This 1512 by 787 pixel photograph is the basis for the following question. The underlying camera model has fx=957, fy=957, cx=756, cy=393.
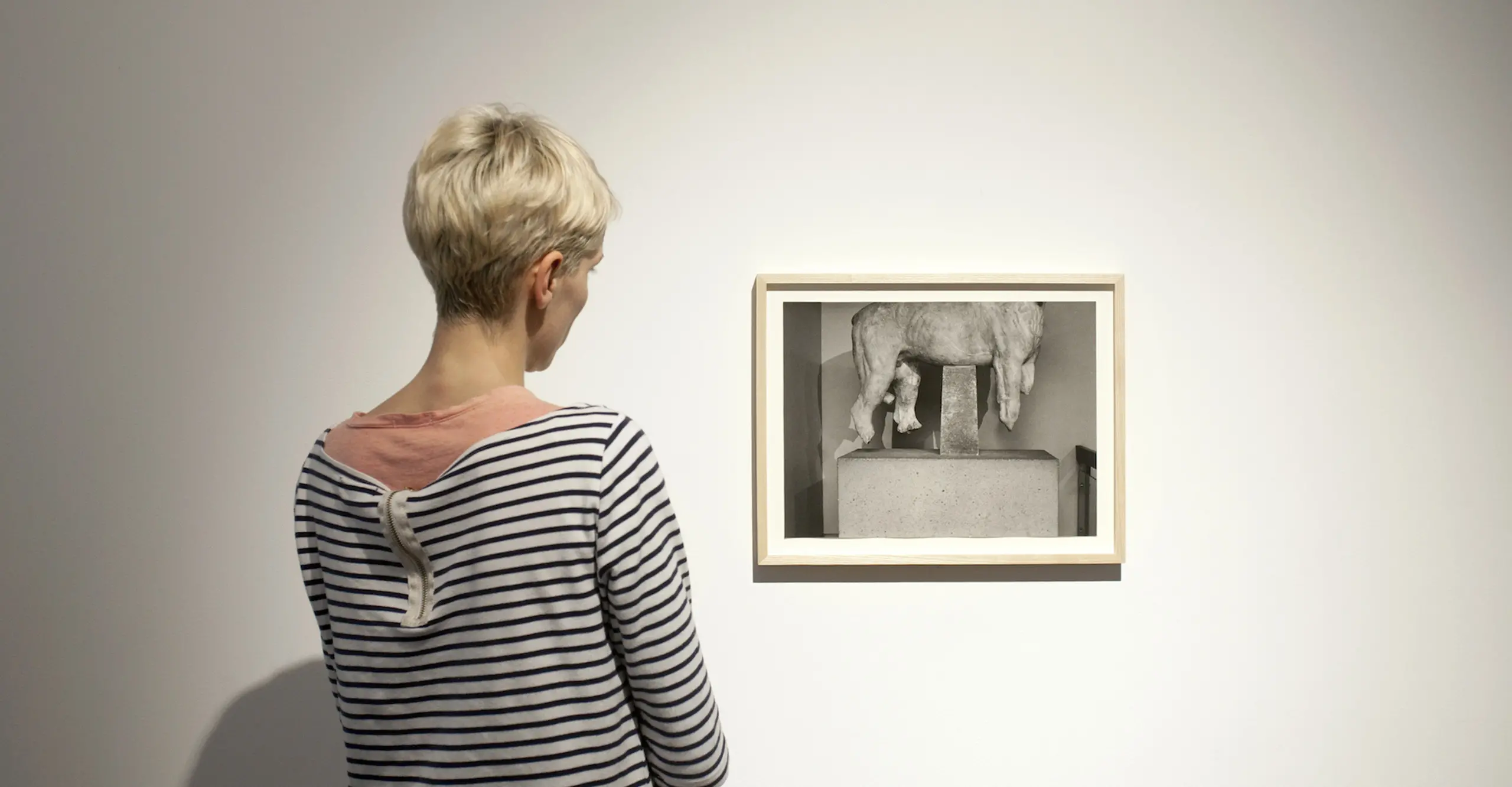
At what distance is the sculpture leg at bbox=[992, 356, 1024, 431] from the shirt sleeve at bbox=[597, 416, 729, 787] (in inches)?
28.7

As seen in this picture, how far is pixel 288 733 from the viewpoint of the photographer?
1.43 m

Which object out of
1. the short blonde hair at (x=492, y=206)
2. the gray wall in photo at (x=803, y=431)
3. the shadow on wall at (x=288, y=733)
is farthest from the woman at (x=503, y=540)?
the shadow on wall at (x=288, y=733)

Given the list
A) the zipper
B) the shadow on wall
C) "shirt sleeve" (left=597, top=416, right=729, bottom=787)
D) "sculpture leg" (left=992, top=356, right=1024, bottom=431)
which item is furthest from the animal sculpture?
the shadow on wall

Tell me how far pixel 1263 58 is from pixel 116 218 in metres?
1.71

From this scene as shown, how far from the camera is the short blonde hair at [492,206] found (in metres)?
0.73

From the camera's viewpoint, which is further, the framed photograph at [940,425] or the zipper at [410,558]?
the framed photograph at [940,425]

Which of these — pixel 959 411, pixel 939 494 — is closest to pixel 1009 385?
pixel 959 411

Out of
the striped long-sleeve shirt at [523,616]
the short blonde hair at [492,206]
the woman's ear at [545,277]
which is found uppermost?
the short blonde hair at [492,206]

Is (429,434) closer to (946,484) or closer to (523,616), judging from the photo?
(523,616)

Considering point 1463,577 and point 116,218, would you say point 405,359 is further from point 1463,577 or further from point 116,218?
point 1463,577

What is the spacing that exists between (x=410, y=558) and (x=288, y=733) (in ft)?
2.94

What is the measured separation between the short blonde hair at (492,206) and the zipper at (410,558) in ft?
0.50

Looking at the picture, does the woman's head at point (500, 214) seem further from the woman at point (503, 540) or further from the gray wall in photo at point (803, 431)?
the gray wall in photo at point (803, 431)

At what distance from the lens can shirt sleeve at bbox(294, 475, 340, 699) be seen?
828 millimetres
